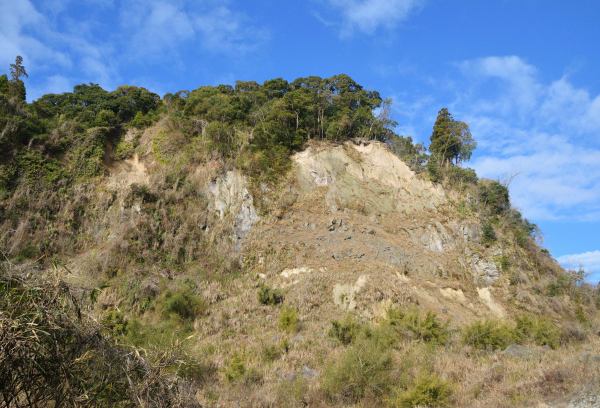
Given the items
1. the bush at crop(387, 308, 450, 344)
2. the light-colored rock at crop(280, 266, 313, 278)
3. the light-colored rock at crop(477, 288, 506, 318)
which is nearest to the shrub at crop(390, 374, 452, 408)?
the bush at crop(387, 308, 450, 344)

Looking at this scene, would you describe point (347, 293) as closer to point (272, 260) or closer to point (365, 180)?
point (272, 260)

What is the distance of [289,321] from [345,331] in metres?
2.59

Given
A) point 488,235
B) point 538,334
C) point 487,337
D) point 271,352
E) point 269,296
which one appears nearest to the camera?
point 487,337

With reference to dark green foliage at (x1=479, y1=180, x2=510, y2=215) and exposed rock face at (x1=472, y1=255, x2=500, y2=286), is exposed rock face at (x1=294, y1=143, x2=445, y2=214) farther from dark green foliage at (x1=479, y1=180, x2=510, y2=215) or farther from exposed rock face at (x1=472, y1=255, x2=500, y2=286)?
exposed rock face at (x1=472, y1=255, x2=500, y2=286)

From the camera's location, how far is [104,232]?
74.3 feet

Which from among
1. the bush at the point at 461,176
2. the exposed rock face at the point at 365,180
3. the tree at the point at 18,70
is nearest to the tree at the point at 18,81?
the tree at the point at 18,70

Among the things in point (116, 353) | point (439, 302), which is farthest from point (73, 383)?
point (439, 302)

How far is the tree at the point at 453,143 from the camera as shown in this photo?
34812 mm

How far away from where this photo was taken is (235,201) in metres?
24.7

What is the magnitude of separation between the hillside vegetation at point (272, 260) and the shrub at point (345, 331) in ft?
0.24

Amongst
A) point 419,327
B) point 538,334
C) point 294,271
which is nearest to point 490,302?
point 538,334

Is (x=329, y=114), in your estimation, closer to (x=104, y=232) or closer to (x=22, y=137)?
(x=104, y=232)

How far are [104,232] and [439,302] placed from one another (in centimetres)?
1699

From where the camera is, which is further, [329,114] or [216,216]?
[329,114]
